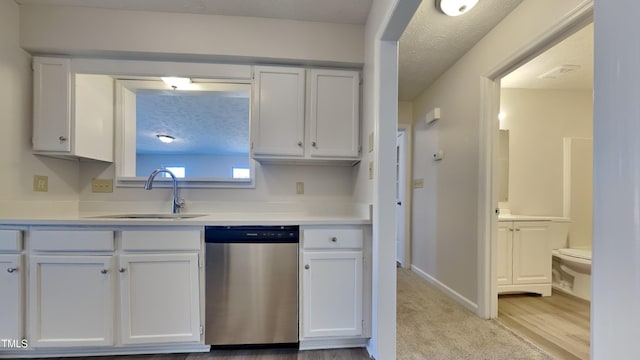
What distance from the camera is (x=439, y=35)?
2223 mm

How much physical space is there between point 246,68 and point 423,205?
251 centimetres

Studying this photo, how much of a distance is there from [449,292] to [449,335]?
0.79 m

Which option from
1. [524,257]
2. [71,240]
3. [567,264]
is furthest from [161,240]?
[567,264]

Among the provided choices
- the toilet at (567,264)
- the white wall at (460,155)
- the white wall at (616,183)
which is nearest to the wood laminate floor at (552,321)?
the toilet at (567,264)

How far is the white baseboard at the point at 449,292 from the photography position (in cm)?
235

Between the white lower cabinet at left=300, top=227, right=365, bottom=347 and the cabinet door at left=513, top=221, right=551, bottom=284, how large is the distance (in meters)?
1.92

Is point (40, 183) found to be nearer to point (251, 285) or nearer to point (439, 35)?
point (251, 285)

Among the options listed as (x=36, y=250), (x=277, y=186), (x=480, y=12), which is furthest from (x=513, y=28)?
(x=36, y=250)

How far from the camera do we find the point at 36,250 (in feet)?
5.27

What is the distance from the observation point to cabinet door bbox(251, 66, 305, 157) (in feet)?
6.77

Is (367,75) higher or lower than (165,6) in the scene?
lower

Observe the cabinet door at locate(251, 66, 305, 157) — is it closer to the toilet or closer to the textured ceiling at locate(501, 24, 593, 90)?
the textured ceiling at locate(501, 24, 593, 90)

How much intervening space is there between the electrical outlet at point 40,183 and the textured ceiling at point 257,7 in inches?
48.9

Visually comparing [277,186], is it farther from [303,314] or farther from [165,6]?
[165,6]
